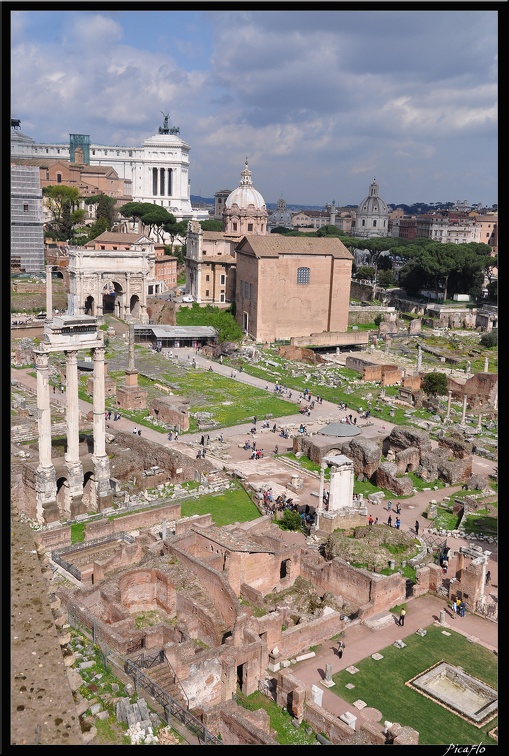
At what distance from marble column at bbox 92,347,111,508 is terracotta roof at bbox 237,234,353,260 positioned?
31359 mm

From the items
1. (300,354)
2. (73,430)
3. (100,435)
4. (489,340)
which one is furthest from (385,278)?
(73,430)

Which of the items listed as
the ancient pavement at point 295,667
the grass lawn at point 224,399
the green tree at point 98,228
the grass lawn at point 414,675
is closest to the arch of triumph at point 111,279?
the green tree at point 98,228

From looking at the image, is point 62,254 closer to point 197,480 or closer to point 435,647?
point 197,480

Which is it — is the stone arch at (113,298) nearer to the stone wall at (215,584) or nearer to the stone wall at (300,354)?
the stone wall at (300,354)

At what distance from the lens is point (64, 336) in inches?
844

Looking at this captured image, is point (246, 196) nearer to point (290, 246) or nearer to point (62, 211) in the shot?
point (290, 246)

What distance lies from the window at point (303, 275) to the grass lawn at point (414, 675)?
132 feet

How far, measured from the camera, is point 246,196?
225 feet

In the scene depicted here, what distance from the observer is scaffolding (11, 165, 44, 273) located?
6181 centimetres

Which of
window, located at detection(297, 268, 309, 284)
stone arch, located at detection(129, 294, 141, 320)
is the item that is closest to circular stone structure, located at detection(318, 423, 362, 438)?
window, located at detection(297, 268, 309, 284)

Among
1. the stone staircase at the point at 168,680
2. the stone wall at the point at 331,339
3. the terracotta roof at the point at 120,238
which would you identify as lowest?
the stone staircase at the point at 168,680

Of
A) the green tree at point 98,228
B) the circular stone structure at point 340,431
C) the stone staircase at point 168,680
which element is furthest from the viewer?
the green tree at point 98,228

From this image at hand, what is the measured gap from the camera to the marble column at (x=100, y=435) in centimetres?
2256

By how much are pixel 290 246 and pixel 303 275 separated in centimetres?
248
